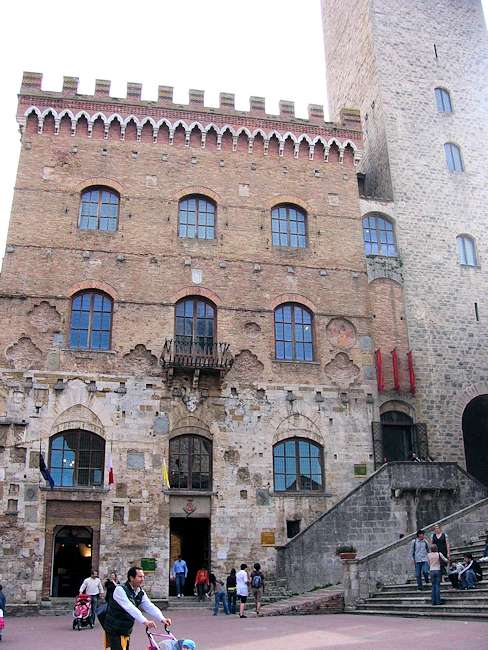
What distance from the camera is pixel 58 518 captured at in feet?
73.4

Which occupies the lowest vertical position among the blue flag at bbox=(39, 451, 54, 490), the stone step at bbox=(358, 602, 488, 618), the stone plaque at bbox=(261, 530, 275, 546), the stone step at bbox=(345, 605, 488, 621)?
the stone step at bbox=(345, 605, 488, 621)


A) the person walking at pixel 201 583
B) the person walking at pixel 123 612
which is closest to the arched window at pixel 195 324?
the person walking at pixel 201 583

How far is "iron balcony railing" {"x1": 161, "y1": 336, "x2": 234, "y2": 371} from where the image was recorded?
79.6ft

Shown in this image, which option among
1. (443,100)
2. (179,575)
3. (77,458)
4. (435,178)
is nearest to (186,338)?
(77,458)

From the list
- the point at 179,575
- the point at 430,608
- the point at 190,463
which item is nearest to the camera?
the point at 430,608

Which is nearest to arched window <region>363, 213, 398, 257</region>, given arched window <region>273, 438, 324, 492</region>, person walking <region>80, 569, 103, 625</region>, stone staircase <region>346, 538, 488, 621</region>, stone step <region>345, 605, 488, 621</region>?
arched window <region>273, 438, 324, 492</region>

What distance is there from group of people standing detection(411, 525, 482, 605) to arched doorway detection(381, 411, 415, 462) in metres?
8.21

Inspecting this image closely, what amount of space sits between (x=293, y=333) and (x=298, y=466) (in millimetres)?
5012

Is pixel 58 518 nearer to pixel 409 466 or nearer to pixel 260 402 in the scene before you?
pixel 260 402

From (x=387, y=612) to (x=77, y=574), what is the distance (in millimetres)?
12094

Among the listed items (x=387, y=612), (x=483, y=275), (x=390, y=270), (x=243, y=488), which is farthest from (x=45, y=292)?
(x=483, y=275)

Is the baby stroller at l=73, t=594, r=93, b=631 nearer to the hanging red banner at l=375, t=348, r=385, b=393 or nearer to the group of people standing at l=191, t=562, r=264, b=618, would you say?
the group of people standing at l=191, t=562, r=264, b=618

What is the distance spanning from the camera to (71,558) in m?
24.8

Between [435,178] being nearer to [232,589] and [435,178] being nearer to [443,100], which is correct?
[443,100]
